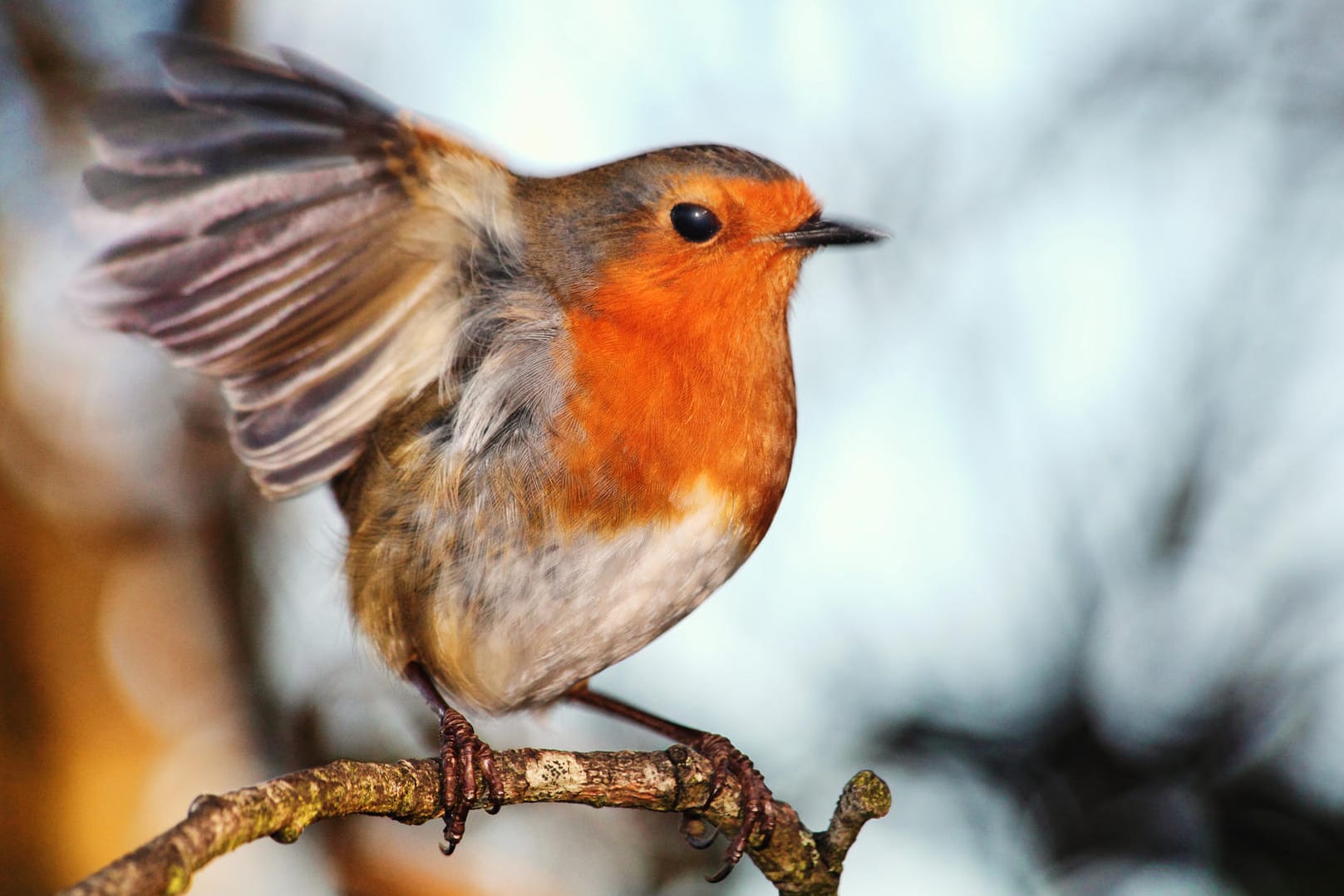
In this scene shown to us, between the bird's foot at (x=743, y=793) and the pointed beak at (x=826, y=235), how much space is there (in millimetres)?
1089

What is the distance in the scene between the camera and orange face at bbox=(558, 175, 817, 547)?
235 centimetres

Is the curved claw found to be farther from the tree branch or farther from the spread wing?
the spread wing

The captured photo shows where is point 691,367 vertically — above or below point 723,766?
above

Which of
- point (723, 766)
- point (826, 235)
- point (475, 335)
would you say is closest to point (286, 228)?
point (475, 335)

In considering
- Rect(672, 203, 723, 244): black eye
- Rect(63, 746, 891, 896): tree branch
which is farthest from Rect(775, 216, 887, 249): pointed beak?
Rect(63, 746, 891, 896): tree branch

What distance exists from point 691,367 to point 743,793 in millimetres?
846

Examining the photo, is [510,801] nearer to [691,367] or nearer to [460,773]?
[460,773]

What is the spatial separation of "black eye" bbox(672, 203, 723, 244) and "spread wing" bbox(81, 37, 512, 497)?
365mm

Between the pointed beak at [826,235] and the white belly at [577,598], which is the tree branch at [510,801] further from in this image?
the pointed beak at [826,235]

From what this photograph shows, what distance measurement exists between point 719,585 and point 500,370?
2.09 feet

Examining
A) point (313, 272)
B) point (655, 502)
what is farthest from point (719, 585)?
point (313, 272)

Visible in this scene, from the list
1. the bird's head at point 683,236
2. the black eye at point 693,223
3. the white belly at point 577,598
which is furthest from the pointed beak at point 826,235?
the white belly at point 577,598

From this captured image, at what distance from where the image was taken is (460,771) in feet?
7.27

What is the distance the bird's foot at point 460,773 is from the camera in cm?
210
